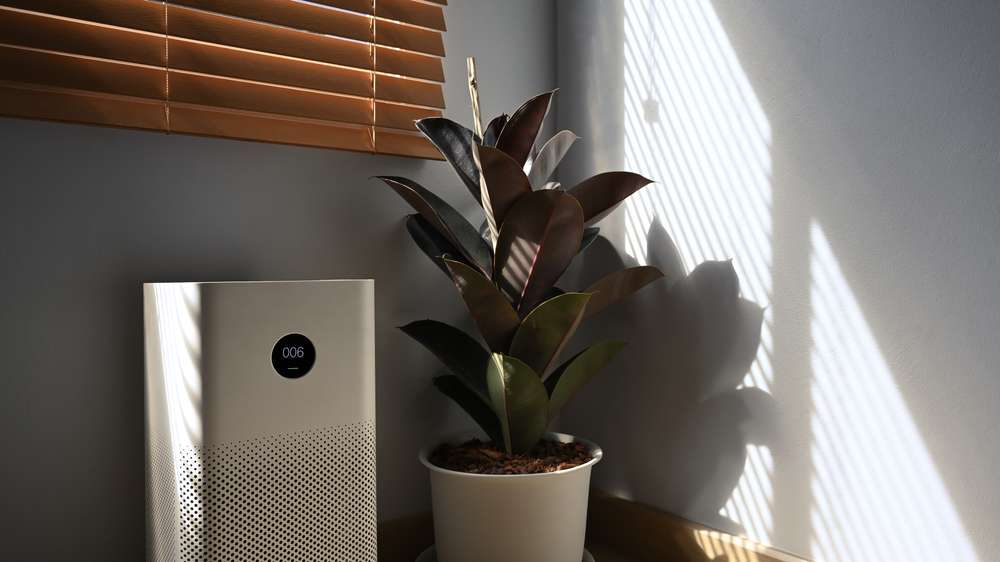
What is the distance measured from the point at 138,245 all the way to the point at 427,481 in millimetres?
747

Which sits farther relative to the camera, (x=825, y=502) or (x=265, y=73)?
(x=265, y=73)

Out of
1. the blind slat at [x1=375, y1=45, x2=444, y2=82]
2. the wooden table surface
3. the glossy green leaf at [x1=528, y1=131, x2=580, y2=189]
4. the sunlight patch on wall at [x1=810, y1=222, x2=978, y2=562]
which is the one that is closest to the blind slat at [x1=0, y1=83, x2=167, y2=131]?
the blind slat at [x1=375, y1=45, x2=444, y2=82]

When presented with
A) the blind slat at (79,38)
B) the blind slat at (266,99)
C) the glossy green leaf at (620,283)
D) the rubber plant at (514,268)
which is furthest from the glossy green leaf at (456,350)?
the blind slat at (79,38)

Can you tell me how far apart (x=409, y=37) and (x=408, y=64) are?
0.19ft

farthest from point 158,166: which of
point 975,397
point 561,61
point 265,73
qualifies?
point 975,397

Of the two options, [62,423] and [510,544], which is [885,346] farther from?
[62,423]

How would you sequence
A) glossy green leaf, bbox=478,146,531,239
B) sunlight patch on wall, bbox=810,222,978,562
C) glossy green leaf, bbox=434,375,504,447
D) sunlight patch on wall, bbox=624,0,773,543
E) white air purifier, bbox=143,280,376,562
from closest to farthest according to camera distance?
1. white air purifier, bbox=143,280,376,562
2. sunlight patch on wall, bbox=810,222,978,562
3. glossy green leaf, bbox=478,146,531,239
4. sunlight patch on wall, bbox=624,0,773,543
5. glossy green leaf, bbox=434,375,504,447

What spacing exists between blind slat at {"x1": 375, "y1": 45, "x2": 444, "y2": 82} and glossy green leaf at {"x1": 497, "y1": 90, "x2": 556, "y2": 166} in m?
0.29

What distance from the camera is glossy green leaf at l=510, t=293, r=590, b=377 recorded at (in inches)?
47.7

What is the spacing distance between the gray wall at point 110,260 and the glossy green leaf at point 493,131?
0.25 metres

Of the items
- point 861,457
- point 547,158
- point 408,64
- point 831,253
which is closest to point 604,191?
point 547,158

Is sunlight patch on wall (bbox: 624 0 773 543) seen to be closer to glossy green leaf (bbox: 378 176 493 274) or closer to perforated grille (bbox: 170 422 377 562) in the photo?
glossy green leaf (bbox: 378 176 493 274)

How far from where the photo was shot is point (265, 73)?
1.33 meters

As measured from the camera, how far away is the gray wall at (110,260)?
3.73 ft
